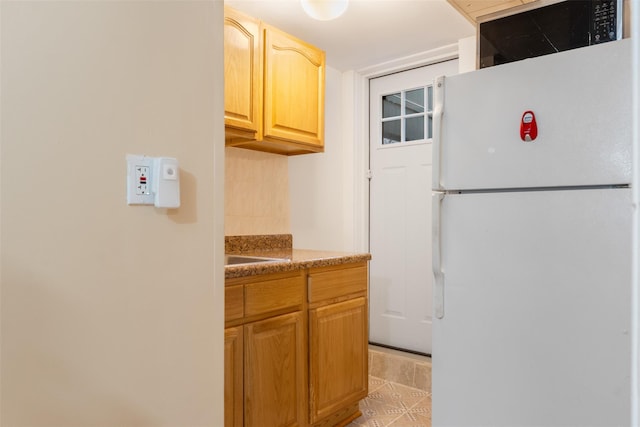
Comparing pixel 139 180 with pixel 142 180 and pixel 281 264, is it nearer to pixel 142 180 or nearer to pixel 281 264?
pixel 142 180

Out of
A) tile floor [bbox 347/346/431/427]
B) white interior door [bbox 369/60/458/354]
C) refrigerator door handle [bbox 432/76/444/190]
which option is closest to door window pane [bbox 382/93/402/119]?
white interior door [bbox 369/60/458/354]

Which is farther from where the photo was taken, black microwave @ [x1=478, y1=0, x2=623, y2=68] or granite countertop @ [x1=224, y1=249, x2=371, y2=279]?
granite countertop @ [x1=224, y1=249, x2=371, y2=279]

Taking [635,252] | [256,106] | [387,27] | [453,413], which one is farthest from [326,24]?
[635,252]

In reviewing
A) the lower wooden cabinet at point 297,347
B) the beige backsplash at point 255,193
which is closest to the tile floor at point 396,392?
the lower wooden cabinet at point 297,347

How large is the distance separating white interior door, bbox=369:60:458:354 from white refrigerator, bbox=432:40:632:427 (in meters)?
1.27

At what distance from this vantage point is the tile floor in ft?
7.34

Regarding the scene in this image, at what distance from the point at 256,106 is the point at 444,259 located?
1.18 m

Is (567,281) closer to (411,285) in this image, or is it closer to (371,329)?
(411,285)

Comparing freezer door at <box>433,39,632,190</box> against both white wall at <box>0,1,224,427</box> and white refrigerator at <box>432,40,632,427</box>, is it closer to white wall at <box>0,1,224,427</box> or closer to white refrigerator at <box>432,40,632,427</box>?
white refrigerator at <box>432,40,632,427</box>

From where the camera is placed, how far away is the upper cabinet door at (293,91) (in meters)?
2.14

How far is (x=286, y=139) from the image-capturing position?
7.31 ft

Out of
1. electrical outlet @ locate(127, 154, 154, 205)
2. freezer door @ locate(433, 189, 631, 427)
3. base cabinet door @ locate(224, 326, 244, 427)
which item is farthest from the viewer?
base cabinet door @ locate(224, 326, 244, 427)

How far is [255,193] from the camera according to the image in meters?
2.53

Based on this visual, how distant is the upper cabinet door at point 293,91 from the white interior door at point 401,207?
0.78 metres
